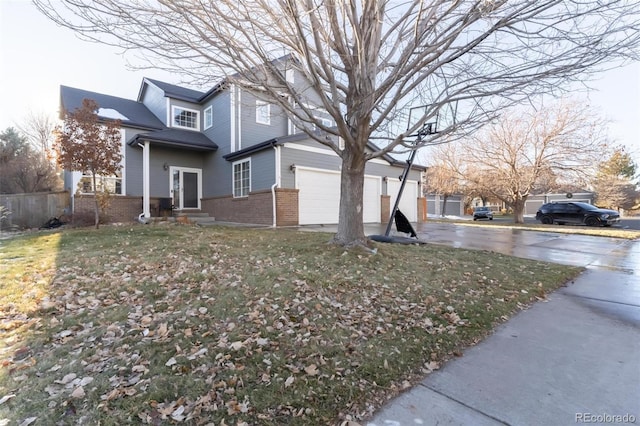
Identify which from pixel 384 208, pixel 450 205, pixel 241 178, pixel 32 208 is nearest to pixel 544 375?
pixel 241 178

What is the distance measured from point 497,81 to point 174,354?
248 inches

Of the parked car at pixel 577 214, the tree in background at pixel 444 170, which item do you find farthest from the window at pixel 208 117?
the parked car at pixel 577 214

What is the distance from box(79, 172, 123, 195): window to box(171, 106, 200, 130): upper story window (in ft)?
13.4

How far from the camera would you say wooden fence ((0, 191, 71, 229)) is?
13508 millimetres

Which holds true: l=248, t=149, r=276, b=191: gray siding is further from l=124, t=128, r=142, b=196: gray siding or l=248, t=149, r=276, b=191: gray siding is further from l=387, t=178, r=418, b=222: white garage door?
l=387, t=178, r=418, b=222: white garage door

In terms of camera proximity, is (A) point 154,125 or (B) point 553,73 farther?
(A) point 154,125

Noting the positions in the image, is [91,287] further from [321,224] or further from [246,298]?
[321,224]

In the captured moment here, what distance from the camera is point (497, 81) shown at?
17.7 ft

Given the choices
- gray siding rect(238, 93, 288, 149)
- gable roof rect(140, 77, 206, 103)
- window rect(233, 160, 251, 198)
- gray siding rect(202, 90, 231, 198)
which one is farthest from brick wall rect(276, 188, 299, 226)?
gable roof rect(140, 77, 206, 103)

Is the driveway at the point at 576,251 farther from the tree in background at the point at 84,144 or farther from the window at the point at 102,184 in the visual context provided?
the window at the point at 102,184

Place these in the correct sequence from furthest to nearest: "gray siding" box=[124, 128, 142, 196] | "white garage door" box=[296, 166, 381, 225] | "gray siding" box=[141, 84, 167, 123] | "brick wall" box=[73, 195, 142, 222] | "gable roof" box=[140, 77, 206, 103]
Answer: "gray siding" box=[141, 84, 167, 123]
"gable roof" box=[140, 77, 206, 103]
"gray siding" box=[124, 128, 142, 196]
"white garage door" box=[296, 166, 381, 225]
"brick wall" box=[73, 195, 142, 222]

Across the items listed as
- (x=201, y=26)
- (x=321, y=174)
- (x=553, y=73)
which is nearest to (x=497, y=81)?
(x=553, y=73)

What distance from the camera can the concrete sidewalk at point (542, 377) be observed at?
2.11m

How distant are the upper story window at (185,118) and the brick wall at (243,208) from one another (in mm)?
4115
